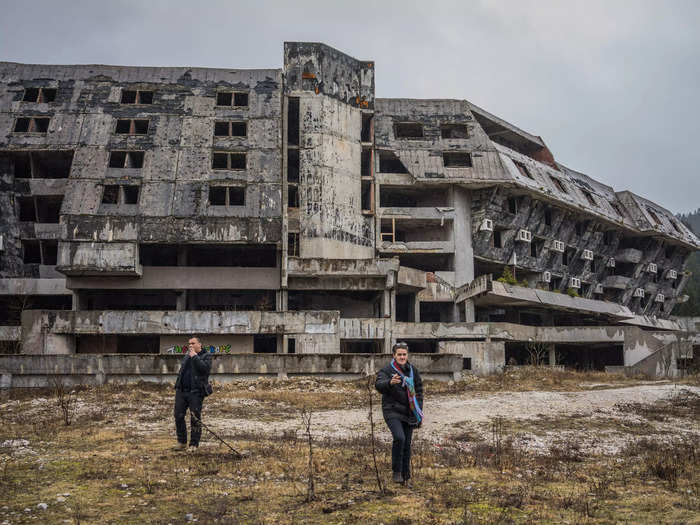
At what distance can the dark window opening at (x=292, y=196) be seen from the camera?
42469mm

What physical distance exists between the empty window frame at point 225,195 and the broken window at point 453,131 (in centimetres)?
1554

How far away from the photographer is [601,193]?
186 ft

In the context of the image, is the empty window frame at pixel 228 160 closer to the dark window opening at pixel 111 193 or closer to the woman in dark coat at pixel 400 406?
the dark window opening at pixel 111 193

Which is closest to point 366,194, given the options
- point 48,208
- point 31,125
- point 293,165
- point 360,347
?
point 293,165

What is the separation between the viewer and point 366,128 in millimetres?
46438

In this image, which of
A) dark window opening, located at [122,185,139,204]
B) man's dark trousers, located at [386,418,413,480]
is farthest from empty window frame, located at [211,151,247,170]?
man's dark trousers, located at [386,418,413,480]

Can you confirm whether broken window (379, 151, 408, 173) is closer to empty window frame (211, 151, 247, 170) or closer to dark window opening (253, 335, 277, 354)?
empty window frame (211, 151, 247, 170)

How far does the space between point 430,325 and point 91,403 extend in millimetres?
21223

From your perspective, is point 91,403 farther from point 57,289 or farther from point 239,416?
point 57,289

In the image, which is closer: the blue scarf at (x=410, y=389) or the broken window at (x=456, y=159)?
the blue scarf at (x=410, y=389)

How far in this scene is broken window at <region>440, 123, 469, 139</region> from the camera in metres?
47.1

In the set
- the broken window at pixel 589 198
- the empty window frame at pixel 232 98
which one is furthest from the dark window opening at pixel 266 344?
the broken window at pixel 589 198

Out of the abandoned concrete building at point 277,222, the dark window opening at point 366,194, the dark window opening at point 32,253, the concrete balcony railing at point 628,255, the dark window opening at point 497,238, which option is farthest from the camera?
the concrete balcony railing at point 628,255

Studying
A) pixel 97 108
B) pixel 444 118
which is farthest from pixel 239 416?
pixel 444 118
